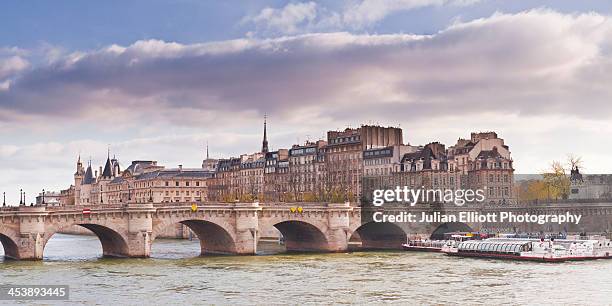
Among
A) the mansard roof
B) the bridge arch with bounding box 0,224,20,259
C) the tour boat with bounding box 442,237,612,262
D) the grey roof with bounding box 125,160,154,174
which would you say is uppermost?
the grey roof with bounding box 125,160,154,174

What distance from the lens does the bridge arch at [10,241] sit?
64.1 meters

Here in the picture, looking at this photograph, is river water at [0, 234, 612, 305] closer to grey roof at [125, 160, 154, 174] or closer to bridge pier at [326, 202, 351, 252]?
bridge pier at [326, 202, 351, 252]

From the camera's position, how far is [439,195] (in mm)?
115125

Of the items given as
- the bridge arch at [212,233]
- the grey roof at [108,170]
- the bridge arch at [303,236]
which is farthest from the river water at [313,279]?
the grey roof at [108,170]

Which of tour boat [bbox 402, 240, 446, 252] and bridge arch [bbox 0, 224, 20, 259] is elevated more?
bridge arch [bbox 0, 224, 20, 259]

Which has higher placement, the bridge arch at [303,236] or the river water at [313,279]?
the bridge arch at [303,236]

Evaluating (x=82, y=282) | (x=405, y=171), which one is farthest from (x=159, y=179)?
(x=82, y=282)

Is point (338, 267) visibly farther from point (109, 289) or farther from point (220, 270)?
point (109, 289)

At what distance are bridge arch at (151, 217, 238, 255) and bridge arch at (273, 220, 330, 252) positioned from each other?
4.90 meters

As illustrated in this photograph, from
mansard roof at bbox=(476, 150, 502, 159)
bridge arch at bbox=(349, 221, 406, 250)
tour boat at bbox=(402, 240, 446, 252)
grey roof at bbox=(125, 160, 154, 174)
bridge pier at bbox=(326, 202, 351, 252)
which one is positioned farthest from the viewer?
grey roof at bbox=(125, 160, 154, 174)

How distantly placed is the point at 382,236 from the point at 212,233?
1977cm

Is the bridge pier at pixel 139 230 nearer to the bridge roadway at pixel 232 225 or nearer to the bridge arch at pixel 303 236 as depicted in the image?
the bridge roadway at pixel 232 225

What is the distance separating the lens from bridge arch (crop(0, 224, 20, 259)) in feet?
210

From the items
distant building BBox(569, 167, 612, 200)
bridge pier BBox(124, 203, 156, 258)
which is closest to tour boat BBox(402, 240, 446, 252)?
bridge pier BBox(124, 203, 156, 258)
